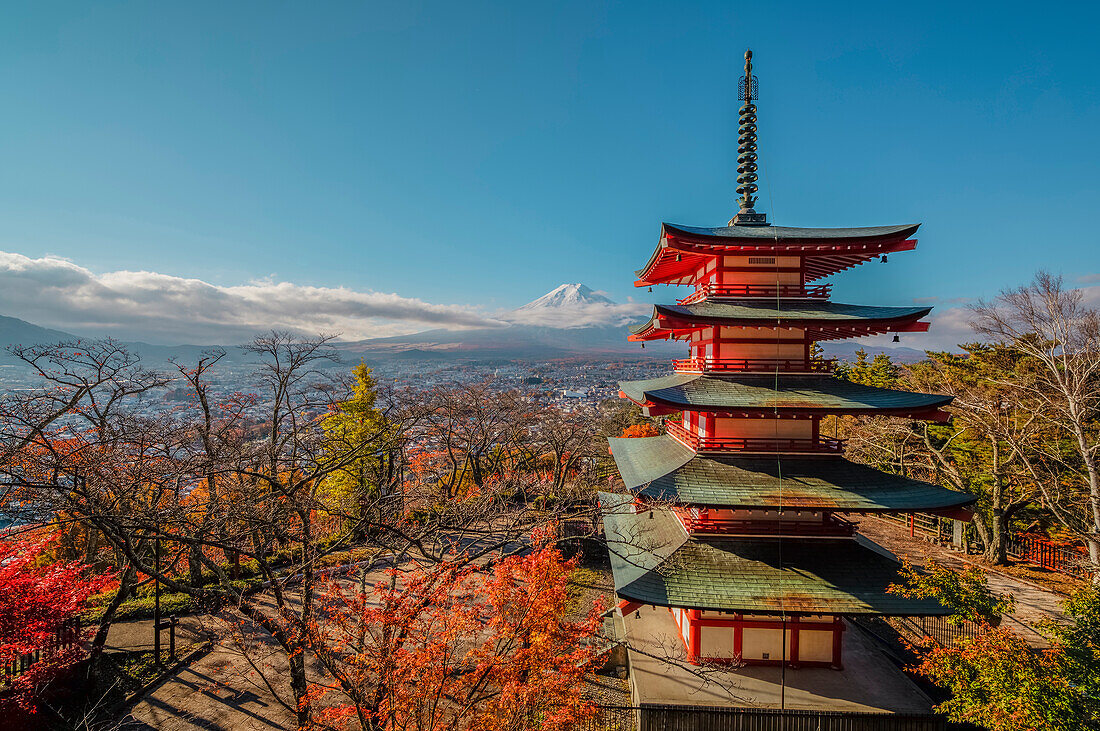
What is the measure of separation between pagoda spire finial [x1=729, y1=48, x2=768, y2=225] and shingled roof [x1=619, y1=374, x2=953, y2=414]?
4544mm

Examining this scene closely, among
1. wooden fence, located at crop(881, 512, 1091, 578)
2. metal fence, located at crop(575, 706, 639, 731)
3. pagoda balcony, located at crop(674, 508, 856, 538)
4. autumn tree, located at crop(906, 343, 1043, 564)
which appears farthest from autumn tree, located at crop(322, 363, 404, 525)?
autumn tree, located at crop(906, 343, 1043, 564)

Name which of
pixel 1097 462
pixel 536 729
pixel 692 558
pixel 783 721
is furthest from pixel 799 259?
pixel 1097 462

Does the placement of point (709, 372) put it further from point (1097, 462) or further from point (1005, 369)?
point (1005, 369)

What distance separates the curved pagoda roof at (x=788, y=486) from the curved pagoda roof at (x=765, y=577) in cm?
139

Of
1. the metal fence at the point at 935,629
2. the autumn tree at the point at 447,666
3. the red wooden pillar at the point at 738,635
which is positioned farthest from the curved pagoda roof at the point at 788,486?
the metal fence at the point at 935,629

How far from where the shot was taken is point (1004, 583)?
15242 mm

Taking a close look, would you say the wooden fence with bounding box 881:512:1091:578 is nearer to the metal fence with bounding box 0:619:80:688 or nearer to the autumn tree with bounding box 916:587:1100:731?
the autumn tree with bounding box 916:587:1100:731

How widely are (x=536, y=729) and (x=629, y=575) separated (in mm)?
3250

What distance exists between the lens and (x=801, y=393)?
9109 mm

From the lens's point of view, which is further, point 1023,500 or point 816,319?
point 1023,500

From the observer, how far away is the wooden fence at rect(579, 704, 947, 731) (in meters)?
8.15

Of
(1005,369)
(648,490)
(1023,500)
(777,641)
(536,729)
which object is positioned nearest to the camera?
(536,729)

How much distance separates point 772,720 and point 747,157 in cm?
1292

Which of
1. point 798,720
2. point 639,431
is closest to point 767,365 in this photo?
point 798,720
